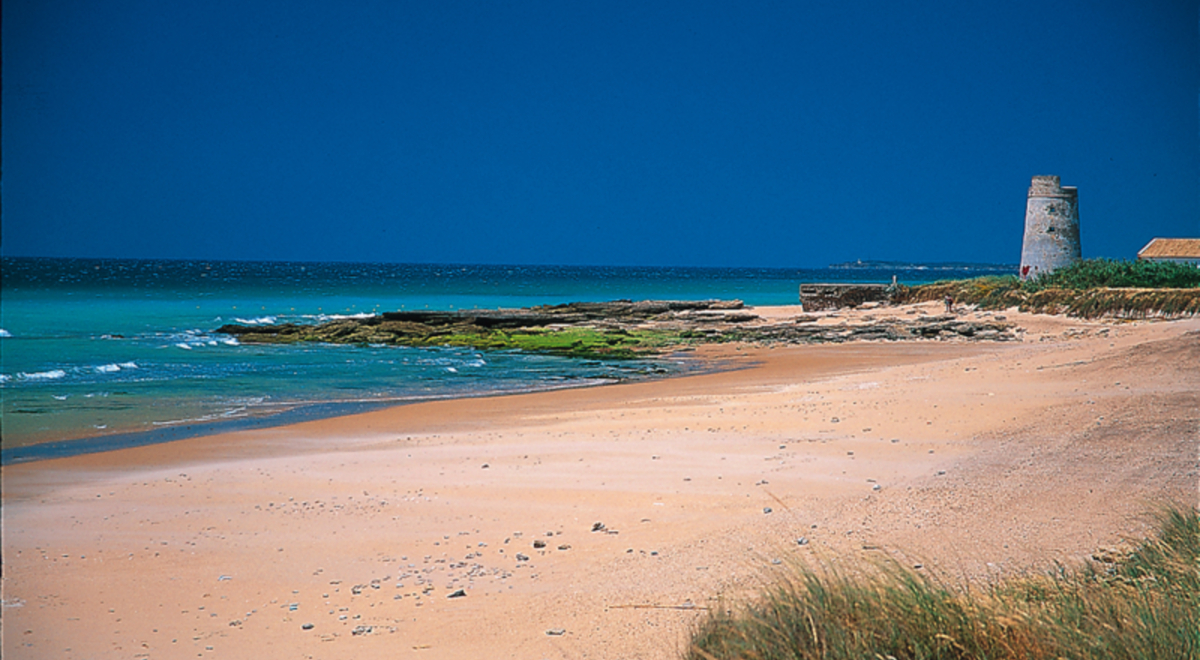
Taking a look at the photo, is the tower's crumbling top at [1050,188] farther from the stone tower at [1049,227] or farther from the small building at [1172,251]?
the small building at [1172,251]

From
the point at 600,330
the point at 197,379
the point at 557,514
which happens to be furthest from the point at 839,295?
the point at 557,514

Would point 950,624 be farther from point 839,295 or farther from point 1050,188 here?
point 839,295

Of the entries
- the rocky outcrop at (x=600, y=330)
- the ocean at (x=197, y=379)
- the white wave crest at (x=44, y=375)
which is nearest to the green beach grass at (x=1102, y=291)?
the rocky outcrop at (x=600, y=330)

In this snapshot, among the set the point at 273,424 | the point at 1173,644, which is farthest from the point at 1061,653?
the point at 273,424

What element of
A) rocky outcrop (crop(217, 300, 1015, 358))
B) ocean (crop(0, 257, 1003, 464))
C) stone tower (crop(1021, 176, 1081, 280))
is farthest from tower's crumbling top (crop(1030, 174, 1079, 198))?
ocean (crop(0, 257, 1003, 464))

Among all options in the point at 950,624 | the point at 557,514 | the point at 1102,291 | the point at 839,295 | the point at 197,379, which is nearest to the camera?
the point at 950,624

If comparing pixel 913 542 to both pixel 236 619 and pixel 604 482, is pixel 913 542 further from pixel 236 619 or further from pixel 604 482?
pixel 236 619

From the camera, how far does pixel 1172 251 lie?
117 feet

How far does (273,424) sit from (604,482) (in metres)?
6.97

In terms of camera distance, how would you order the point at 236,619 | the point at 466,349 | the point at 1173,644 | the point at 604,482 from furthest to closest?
1. the point at 466,349
2. the point at 604,482
3. the point at 236,619
4. the point at 1173,644

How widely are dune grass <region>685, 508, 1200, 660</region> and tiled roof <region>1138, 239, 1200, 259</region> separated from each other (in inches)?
1413

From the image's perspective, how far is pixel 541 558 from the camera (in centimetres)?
591

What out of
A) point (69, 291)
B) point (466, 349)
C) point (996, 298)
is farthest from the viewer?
point (69, 291)

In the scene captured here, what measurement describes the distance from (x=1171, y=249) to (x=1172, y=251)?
0.19 meters
